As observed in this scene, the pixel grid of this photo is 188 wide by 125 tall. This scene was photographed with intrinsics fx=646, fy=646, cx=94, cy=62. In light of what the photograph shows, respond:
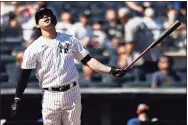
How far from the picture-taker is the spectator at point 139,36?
32.0 feet

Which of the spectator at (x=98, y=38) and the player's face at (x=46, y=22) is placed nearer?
the player's face at (x=46, y=22)

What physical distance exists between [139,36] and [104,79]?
885 mm

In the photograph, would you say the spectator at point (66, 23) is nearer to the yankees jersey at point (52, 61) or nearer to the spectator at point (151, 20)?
the spectator at point (151, 20)

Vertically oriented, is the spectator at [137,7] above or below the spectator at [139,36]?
above

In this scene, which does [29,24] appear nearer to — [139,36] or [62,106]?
[139,36]

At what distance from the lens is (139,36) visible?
984 centimetres

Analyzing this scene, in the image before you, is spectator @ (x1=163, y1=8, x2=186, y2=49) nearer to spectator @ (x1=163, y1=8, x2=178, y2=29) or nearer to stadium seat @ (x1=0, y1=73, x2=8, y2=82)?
spectator @ (x1=163, y1=8, x2=178, y2=29)

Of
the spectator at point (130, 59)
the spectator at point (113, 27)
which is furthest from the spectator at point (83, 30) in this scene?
the spectator at point (130, 59)

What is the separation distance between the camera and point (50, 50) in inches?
213

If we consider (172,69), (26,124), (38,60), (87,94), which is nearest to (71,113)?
(38,60)

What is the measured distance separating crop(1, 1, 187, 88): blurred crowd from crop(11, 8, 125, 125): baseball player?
12.5 feet

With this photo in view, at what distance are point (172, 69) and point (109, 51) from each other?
1034 millimetres

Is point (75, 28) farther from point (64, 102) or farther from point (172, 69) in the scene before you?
point (64, 102)

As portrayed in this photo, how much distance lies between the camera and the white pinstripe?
541 cm
